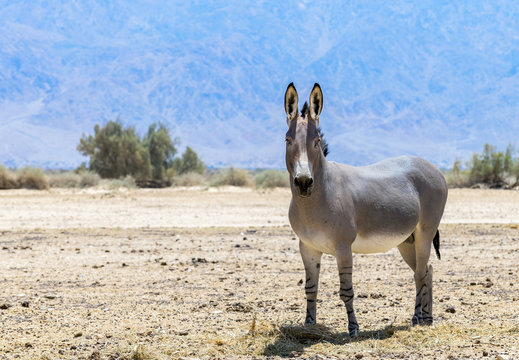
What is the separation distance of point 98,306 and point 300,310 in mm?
2750

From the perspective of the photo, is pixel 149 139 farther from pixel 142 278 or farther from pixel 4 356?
pixel 4 356

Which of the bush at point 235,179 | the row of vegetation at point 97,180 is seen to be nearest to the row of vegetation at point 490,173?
the row of vegetation at point 97,180

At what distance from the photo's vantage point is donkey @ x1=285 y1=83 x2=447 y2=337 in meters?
6.92

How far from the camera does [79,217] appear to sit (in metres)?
22.5

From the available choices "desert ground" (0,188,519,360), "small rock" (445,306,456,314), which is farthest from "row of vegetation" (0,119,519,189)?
"small rock" (445,306,456,314)

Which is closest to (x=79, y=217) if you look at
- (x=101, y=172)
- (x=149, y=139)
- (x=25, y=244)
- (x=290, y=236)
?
(x=25, y=244)

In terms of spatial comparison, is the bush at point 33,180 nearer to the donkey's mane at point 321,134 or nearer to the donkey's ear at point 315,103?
the donkey's mane at point 321,134

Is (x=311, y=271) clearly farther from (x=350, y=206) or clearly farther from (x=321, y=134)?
(x=321, y=134)

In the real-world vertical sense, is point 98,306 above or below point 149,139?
below

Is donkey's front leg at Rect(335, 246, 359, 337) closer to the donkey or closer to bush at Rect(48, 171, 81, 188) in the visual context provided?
the donkey

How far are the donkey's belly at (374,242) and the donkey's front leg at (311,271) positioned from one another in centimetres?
46

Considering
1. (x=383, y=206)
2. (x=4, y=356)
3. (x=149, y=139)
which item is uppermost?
(x=149, y=139)

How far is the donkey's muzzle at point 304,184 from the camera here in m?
6.46

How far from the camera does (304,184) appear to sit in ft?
21.4
